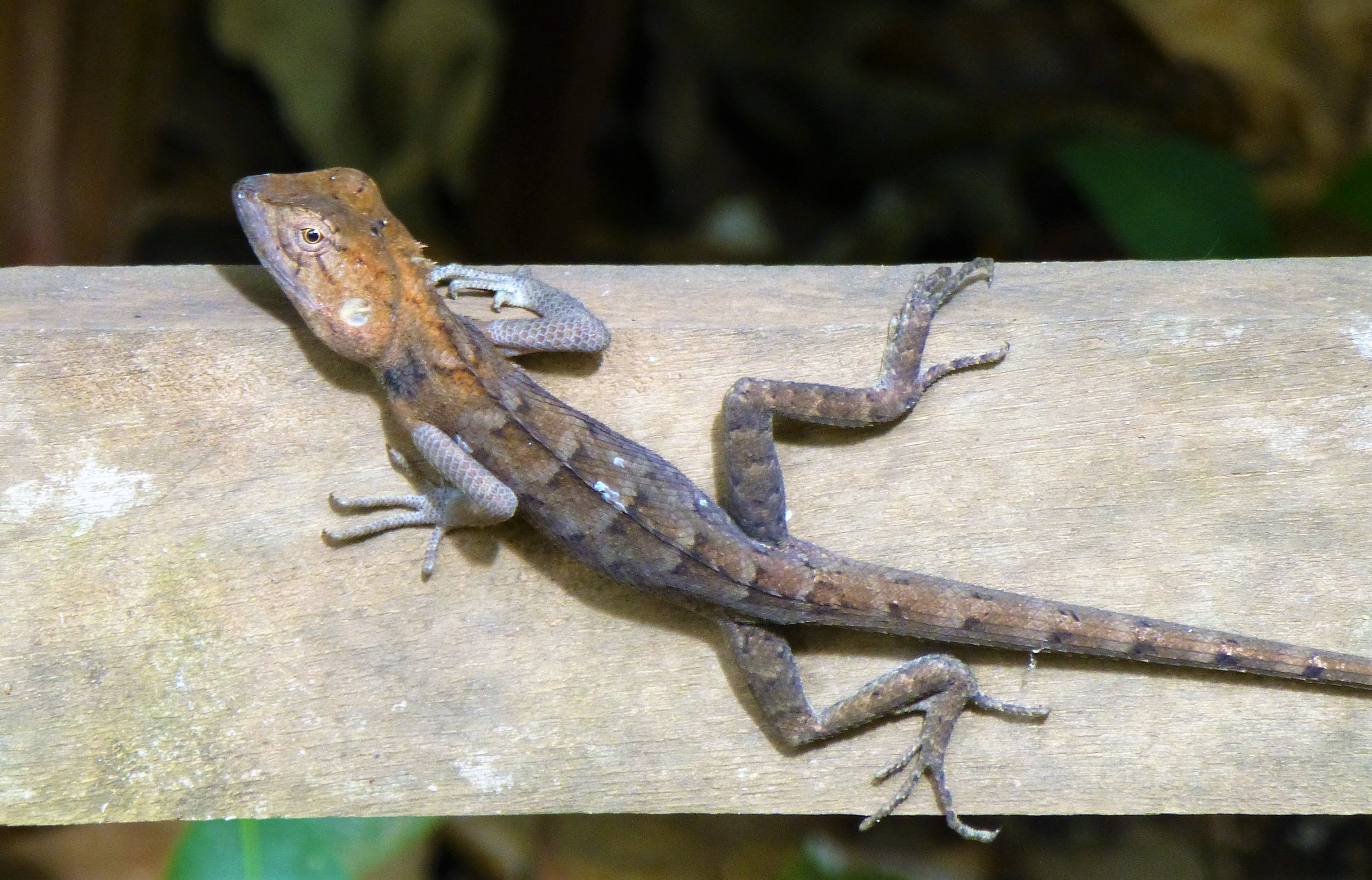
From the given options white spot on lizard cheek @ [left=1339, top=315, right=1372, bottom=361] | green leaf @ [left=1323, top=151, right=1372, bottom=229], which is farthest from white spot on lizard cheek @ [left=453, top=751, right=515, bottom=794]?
green leaf @ [left=1323, top=151, right=1372, bottom=229]

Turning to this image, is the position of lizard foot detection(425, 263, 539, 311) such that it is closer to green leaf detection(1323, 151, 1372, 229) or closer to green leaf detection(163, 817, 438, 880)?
green leaf detection(163, 817, 438, 880)

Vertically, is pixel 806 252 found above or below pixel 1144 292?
below

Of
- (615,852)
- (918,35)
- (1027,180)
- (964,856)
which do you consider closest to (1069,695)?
(964,856)

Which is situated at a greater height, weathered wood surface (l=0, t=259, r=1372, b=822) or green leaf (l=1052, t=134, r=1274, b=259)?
green leaf (l=1052, t=134, r=1274, b=259)

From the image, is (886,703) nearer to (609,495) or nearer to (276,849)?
(609,495)

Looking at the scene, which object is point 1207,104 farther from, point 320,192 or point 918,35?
point 320,192

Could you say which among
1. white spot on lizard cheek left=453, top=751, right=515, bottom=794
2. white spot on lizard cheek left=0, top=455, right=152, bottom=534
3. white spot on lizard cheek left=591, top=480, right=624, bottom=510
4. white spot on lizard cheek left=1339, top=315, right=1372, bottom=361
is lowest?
white spot on lizard cheek left=453, top=751, right=515, bottom=794

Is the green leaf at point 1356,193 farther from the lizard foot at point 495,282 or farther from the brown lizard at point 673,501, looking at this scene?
the lizard foot at point 495,282

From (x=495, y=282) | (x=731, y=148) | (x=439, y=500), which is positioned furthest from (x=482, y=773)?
(x=731, y=148)
